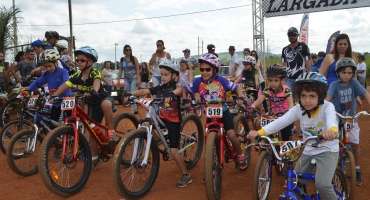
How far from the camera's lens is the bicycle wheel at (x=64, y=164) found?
4062mm

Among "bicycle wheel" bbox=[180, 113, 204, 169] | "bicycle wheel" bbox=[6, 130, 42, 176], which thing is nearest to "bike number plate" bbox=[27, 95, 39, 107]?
"bicycle wheel" bbox=[6, 130, 42, 176]

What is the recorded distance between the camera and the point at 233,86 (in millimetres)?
4605

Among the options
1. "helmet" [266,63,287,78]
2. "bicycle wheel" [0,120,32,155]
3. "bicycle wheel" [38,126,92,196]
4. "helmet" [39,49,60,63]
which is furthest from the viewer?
"bicycle wheel" [0,120,32,155]

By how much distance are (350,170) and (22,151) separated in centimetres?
453

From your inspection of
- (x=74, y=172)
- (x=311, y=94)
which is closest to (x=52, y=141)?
(x=74, y=172)

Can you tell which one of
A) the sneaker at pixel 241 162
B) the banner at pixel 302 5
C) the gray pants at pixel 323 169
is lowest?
the sneaker at pixel 241 162

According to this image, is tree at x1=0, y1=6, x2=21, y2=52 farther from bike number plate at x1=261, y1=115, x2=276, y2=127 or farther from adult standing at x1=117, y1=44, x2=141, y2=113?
bike number plate at x1=261, y1=115, x2=276, y2=127

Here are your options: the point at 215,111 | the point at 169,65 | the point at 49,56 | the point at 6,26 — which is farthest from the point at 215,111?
the point at 6,26

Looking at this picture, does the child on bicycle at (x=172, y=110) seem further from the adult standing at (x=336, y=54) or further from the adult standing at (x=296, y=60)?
the adult standing at (x=296, y=60)

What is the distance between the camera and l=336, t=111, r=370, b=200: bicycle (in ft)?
12.2

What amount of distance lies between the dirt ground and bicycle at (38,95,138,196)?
214mm

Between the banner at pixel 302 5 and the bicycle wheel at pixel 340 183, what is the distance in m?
6.42

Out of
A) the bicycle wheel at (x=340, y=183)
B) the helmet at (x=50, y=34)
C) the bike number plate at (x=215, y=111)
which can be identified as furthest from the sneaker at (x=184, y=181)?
the helmet at (x=50, y=34)

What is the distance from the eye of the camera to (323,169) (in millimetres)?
3039
